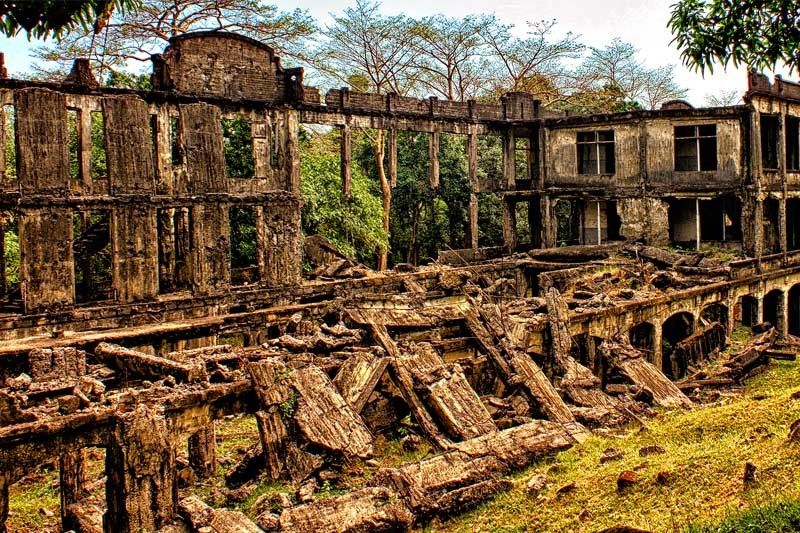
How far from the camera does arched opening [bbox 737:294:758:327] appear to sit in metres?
27.0

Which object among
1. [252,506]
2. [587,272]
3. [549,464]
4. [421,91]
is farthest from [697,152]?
[252,506]

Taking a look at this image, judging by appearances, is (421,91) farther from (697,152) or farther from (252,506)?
(252,506)

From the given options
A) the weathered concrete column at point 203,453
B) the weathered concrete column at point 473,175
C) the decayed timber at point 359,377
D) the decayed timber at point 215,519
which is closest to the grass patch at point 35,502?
the weathered concrete column at point 203,453

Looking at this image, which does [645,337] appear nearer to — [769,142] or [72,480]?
[769,142]

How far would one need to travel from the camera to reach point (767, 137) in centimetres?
3058

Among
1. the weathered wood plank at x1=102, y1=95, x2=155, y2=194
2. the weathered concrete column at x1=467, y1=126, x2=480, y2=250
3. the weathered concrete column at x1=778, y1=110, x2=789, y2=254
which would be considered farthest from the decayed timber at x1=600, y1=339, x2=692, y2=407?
the weathered concrete column at x1=778, y1=110, x2=789, y2=254

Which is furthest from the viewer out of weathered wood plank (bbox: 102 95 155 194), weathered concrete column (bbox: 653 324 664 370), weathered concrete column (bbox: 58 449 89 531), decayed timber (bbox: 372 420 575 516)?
weathered concrete column (bbox: 653 324 664 370)

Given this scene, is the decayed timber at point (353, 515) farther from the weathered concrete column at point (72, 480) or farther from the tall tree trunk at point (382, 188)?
the tall tree trunk at point (382, 188)

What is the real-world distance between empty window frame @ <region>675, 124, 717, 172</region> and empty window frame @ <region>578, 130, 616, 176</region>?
2.44 m

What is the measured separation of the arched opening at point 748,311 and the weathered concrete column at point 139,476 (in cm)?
2176

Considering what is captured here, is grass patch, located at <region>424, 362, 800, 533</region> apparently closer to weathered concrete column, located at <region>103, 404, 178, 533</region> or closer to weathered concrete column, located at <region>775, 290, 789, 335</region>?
weathered concrete column, located at <region>103, 404, 178, 533</region>

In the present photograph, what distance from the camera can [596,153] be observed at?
3191 cm

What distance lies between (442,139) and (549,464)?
2798cm

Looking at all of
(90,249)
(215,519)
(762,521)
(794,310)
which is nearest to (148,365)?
(215,519)
